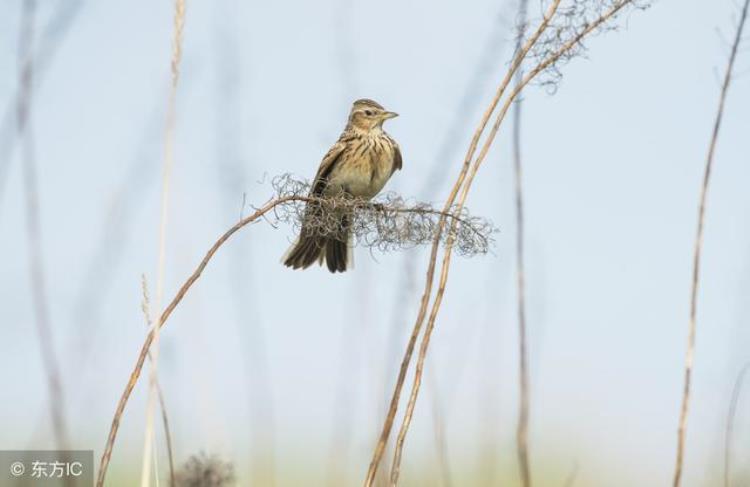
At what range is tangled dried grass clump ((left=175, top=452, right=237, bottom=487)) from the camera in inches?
128

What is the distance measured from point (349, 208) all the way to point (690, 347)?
1.41 m

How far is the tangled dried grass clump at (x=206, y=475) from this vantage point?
3.25m

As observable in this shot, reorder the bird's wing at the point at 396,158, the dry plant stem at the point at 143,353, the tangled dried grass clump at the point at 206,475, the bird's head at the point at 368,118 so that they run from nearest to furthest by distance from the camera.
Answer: the dry plant stem at the point at 143,353 < the tangled dried grass clump at the point at 206,475 < the bird's wing at the point at 396,158 < the bird's head at the point at 368,118

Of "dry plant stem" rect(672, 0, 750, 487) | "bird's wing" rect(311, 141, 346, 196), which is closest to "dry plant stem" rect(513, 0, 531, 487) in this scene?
"dry plant stem" rect(672, 0, 750, 487)

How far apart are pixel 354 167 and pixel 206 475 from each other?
271cm

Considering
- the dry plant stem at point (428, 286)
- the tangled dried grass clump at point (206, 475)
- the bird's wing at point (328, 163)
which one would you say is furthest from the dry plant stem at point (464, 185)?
the bird's wing at point (328, 163)

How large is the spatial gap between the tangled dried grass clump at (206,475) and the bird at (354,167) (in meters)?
1.69

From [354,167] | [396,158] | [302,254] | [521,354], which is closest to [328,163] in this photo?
[354,167]

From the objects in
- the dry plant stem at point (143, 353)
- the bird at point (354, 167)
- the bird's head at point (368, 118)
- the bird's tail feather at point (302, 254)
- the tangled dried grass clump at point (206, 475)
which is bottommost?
the tangled dried grass clump at point (206, 475)

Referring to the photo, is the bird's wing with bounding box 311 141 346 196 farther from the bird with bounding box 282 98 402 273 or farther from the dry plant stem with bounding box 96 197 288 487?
the dry plant stem with bounding box 96 197 288 487

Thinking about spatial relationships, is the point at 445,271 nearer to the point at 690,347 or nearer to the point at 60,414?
the point at 690,347

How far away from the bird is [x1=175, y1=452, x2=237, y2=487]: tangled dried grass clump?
1687mm

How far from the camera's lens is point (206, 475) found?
10.7ft

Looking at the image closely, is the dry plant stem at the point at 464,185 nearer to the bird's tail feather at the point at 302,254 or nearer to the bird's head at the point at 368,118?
the bird's tail feather at the point at 302,254
